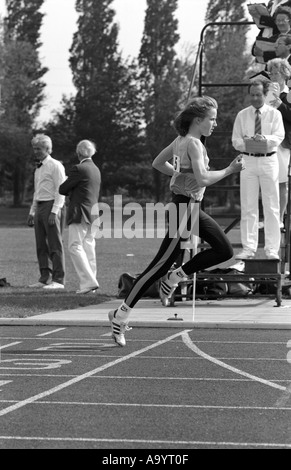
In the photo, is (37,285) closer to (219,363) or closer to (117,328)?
(117,328)

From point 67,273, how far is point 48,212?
429cm

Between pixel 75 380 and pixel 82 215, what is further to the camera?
pixel 82 215

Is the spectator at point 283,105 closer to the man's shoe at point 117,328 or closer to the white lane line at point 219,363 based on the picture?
the white lane line at point 219,363

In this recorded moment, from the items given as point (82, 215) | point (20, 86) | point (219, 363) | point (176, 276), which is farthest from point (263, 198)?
point (20, 86)

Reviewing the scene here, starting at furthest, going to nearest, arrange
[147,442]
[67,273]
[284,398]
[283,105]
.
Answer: [67,273] < [283,105] < [284,398] < [147,442]

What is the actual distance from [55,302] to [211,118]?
493cm

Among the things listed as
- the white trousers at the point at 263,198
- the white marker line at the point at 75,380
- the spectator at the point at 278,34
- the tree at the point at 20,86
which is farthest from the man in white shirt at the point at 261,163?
the tree at the point at 20,86

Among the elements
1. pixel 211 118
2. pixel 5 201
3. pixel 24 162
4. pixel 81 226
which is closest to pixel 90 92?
pixel 24 162

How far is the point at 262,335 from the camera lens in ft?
35.7

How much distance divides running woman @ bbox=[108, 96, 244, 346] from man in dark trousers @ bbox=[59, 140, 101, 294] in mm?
5669

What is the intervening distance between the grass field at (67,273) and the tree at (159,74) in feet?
163

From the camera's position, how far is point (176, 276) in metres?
10.2

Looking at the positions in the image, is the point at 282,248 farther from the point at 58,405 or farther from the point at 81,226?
the point at 58,405

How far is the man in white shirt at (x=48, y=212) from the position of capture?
16.7 m
